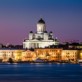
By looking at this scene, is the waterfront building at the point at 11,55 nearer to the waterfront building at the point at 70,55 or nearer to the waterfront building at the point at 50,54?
the waterfront building at the point at 50,54

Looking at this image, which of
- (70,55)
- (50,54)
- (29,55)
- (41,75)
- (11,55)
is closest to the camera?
(41,75)

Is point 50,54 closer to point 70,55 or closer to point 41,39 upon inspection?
point 70,55

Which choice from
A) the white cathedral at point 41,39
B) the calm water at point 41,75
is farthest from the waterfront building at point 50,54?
the calm water at point 41,75

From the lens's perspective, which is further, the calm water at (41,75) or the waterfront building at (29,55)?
the waterfront building at (29,55)

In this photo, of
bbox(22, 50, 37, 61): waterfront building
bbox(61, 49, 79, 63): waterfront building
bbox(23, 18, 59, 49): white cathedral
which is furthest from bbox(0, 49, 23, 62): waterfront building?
bbox(61, 49, 79, 63): waterfront building

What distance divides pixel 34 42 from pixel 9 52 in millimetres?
10540

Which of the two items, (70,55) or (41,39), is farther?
(41,39)

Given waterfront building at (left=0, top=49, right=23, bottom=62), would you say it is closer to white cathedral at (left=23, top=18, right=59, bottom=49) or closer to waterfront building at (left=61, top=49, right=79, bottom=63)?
white cathedral at (left=23, top=18, right=59, bottom=49)

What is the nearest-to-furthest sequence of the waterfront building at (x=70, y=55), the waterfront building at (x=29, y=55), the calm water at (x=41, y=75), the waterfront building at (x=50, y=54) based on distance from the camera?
the calm water at (x=41, y=75)
the waterfront building at (x=70, y=55)
the waterfront building at (x=50, y=54)
the waterfront building at (x=29, y=55)

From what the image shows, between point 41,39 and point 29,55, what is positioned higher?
point 41,39

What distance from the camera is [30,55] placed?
154m

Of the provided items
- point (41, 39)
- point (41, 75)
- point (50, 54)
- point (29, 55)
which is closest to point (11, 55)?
point (29, 55)

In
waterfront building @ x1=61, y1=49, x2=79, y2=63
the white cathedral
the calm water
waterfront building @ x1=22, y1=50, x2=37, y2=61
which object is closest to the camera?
the calm water

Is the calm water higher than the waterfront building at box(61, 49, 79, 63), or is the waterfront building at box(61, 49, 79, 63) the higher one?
the waterfront building at box(61, 49, 79, 63)
